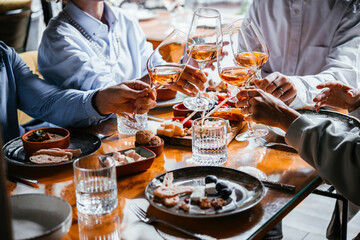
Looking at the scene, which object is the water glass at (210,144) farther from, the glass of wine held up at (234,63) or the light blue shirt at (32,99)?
the light blue shirt at (32,99)

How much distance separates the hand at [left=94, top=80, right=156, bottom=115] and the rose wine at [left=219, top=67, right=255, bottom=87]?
0.88 feet

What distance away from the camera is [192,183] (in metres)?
1.20

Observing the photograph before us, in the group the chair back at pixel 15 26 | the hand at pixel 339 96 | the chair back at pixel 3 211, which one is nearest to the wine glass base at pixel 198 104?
the hand at pixel 339 96

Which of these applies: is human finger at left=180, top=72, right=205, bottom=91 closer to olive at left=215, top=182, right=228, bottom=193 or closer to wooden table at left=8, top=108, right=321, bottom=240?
wooden table at left=8, top=108, right=321, bottom=240

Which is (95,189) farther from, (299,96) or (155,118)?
(299,96)

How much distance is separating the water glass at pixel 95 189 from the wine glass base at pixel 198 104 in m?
0.59

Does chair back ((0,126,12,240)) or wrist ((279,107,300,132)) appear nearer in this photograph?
chair back ((0,126,12,240))

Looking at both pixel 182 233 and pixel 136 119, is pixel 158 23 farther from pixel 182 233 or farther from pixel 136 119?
pixel 182 233

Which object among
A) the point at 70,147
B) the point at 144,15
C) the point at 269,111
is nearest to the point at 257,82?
the point at 269,111

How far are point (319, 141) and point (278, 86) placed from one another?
561 mm

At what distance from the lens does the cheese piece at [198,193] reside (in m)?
1.09

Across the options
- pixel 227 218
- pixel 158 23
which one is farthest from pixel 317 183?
pixel 158 23

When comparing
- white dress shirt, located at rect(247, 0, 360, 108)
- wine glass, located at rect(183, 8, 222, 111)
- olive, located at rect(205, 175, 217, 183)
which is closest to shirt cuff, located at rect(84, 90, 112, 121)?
wine glass, located at rect(183, 8, 222, 111)

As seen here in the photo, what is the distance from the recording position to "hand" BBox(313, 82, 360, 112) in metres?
1.75
